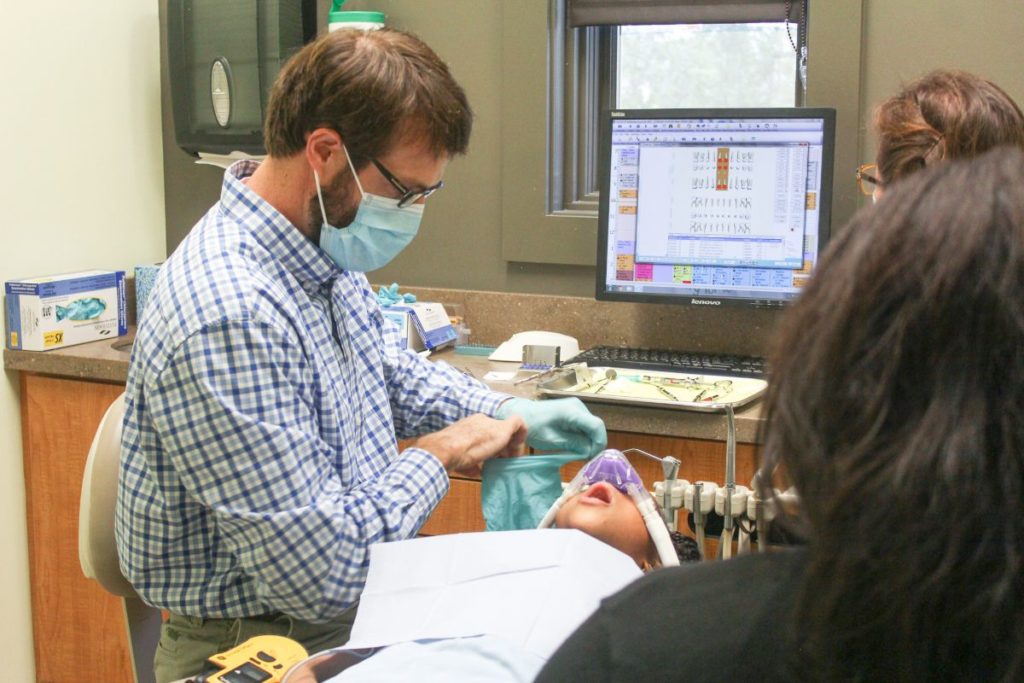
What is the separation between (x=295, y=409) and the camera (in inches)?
56.9

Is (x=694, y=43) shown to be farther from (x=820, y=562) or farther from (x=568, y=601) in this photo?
(x=820, y=562)

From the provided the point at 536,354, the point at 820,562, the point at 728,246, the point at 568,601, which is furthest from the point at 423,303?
the point at 820,562

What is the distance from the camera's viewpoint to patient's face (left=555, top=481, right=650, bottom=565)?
1.46 m

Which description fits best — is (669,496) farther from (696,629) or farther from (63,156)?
(63,156)

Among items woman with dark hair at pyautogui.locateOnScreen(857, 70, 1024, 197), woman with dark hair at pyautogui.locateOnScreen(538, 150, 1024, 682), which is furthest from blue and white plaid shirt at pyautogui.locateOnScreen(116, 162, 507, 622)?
woman with dark hair at pyautogui.locateOnScreen(857, 70, 1024, 197)

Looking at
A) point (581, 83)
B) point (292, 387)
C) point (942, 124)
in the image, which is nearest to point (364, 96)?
point (292, 387)

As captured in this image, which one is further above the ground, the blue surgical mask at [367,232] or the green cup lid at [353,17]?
the green cup lid at [353,17]

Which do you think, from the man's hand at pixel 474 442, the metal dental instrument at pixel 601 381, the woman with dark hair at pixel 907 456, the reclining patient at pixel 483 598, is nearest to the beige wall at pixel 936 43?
the metal dental instrument at pixel 601 381

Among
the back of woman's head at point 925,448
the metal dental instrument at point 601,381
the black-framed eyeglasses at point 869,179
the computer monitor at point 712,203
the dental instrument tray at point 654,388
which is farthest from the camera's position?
the computer monitor at point 712,203

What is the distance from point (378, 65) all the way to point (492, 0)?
1361 mm

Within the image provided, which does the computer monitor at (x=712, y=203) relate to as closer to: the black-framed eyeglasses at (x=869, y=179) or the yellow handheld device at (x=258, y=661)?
the black-framed eyeglasses at (x=869, y=179)

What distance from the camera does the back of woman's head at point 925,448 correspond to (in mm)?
630

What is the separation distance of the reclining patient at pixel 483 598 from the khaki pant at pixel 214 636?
269 mm

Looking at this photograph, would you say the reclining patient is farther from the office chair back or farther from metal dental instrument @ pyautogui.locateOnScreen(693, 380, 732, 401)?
metal dental instrument @ pyautogui.locateOnScreen(693, 380, 732, 401)
